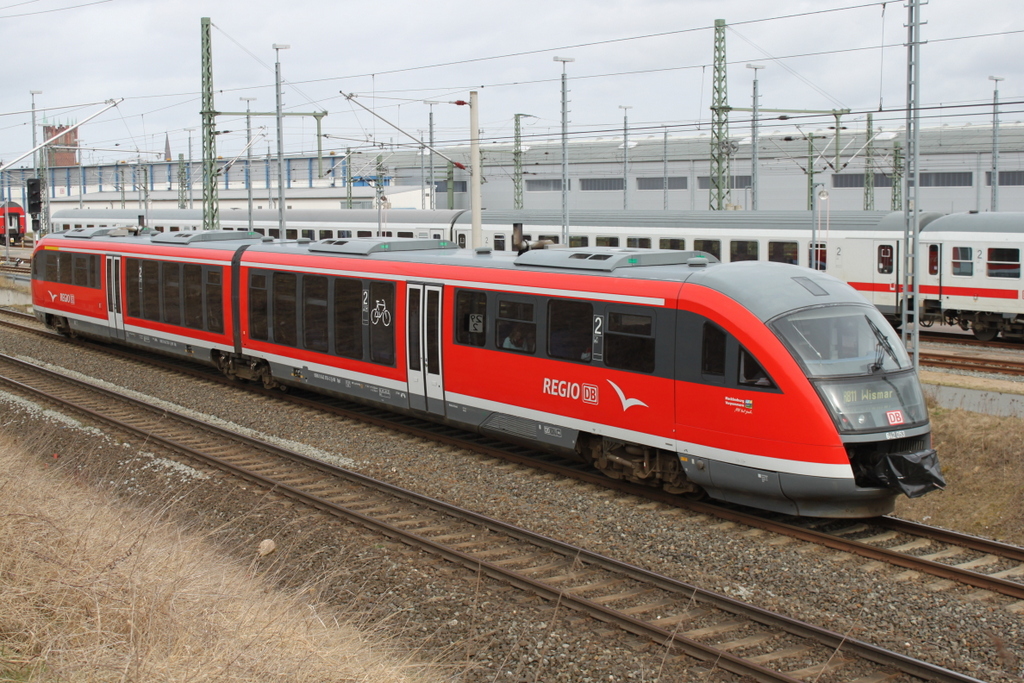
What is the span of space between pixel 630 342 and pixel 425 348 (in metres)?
3.92

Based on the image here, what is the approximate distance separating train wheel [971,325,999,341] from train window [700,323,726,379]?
57.3ft

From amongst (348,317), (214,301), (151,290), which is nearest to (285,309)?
(348,317)

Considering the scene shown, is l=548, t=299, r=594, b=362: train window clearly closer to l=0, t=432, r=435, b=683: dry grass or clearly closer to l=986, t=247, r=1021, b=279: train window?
l=0, t=432, r=435, b=683: dry grass

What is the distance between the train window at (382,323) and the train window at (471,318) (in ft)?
5.15

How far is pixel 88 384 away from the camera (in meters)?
18.0

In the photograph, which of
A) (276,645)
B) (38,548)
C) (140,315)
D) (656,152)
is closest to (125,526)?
(38,548)

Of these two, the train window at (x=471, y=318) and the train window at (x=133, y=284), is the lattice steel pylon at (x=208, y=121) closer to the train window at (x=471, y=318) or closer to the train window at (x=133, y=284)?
the train window at (x=133, y=284)

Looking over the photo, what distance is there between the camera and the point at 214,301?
18.5 meters

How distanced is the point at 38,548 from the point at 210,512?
3083 mm

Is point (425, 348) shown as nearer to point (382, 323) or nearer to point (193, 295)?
point (382, 323)

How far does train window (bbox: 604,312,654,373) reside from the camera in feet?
35.1

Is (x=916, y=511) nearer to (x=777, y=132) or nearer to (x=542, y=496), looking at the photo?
(x=542, y=496)

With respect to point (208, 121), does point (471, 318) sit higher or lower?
lower

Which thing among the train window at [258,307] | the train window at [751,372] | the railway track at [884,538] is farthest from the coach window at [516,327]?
the train window at [258,307]
